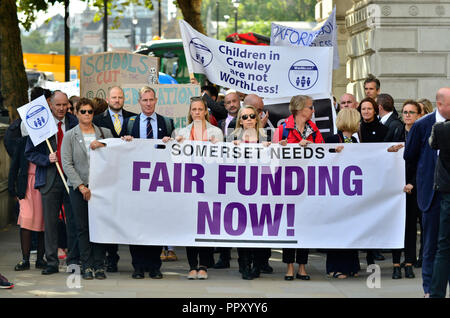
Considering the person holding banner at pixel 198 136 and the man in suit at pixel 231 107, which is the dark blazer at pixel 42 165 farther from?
the man in suit at pixel 231 107

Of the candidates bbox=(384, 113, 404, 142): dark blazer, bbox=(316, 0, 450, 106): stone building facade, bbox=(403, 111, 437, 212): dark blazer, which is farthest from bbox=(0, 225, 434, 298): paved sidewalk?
bbox=(316, 0, 450, 106): stone building facade

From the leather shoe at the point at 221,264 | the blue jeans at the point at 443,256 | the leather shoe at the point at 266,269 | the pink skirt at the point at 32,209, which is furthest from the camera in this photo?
the leather shoe at the point at 221,264

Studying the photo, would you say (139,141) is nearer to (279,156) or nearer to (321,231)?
(279,156)

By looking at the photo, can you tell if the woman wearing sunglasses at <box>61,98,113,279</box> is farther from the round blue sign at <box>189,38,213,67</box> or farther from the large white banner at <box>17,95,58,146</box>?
the round blue sign at <box>189,38,213,67</box>

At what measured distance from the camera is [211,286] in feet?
31.2

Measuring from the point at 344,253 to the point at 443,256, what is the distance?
7.16 feet

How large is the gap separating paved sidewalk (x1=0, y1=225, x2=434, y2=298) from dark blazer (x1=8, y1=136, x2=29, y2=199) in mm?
926

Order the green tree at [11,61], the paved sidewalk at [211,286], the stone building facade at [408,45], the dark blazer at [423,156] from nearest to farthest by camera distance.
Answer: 1. the dark blazer at [423,156]
2. the paved sidewalk at [211,286]
3. the stone building facade at [408,45]
4. the green tree at [11,61]

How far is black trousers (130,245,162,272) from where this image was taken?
10.0 metres

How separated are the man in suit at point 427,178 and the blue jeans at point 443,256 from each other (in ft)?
0.95

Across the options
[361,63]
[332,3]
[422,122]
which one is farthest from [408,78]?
[422,122]

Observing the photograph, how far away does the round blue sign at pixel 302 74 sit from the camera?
462 inches

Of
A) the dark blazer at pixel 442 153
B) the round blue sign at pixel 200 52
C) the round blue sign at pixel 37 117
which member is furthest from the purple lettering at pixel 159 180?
the dark blazer at pixel 442 153

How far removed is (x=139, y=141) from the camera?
32.9 ft
